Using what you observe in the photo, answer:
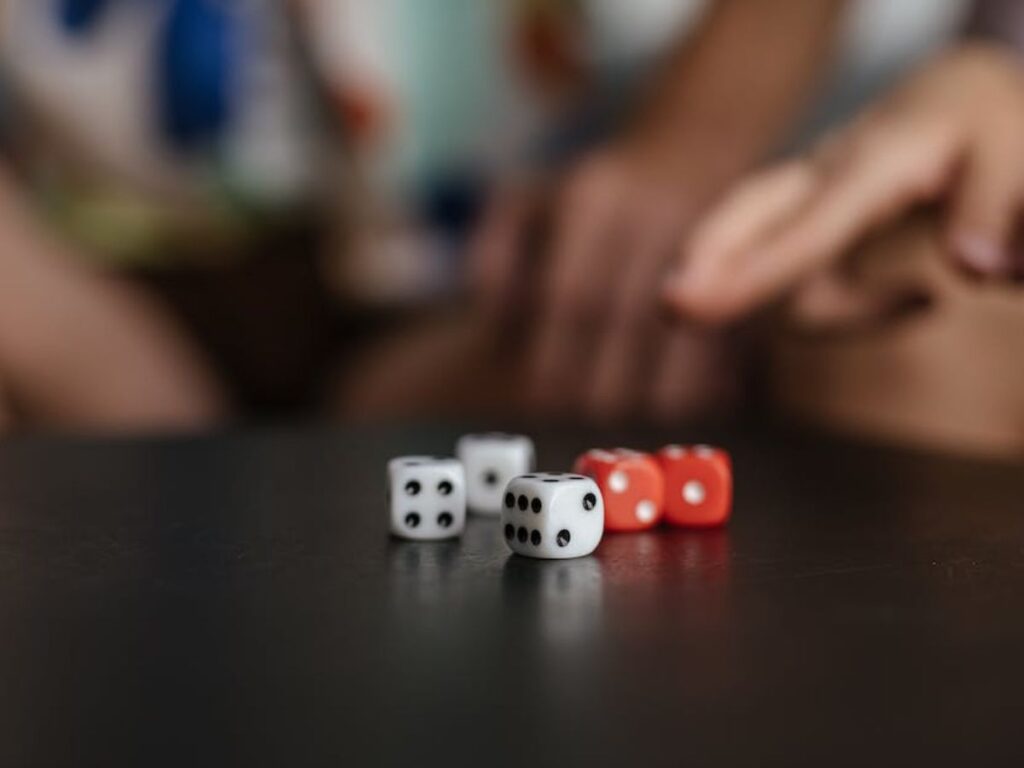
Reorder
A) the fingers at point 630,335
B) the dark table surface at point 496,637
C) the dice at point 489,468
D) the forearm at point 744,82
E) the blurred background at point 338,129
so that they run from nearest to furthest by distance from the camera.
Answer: the dark table surface at point 496,637 → the dice at point 489,468 → the fingers at point 630,335 → the forearm at point 744,82 → the blurred background at point 338,129

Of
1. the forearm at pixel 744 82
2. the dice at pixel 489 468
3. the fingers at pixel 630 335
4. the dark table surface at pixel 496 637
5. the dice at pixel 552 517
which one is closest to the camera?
the dark table surface at pixel 496 637

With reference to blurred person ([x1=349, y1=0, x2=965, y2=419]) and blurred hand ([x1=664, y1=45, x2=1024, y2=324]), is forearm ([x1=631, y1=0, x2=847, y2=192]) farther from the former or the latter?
blurred hand ([x1=664, y1=45, x2=1024, y2=324])

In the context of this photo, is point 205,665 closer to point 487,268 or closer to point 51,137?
point 487,268

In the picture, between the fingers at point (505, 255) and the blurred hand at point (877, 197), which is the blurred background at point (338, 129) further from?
the blurred hand at point (877, 197)

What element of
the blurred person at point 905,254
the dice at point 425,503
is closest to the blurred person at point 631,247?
the blurred person at point 905,254

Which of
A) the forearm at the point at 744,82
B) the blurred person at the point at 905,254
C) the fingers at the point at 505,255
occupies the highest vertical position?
the forearm at the point at 744,82

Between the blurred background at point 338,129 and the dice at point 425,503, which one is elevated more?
the blurred background at point 338,129

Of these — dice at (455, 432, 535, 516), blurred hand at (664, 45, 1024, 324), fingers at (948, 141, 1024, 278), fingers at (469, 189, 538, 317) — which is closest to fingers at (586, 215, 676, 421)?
fingers at (469, 189, 538, 317)

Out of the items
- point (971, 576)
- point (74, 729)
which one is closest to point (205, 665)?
point (74, 729)
